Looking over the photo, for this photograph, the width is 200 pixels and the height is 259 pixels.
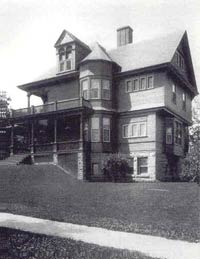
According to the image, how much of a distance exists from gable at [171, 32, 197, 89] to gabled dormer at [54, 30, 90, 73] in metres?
6.76

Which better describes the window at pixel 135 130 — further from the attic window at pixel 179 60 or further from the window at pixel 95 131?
the attic window at pixel 179 60

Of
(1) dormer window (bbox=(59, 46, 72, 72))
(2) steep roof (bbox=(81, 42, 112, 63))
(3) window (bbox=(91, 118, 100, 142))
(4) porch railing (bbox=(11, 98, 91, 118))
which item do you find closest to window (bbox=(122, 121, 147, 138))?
(3) window (bbox=(91, 118, 100, 142))

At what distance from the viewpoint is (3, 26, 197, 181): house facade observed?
2419 cm

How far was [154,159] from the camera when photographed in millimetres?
23953

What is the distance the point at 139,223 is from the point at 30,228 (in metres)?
2.93

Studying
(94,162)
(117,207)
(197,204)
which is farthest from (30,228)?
(94,162)

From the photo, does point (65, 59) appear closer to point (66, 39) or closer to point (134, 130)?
point (66, 39)

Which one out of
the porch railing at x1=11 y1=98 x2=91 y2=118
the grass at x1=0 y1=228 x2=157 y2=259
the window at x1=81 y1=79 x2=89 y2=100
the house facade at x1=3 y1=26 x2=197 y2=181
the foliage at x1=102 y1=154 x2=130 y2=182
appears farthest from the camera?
the window at x1=81 y1=79 x2=89 y2=100

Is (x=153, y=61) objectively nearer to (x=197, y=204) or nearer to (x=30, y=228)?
(x=197, y=204)

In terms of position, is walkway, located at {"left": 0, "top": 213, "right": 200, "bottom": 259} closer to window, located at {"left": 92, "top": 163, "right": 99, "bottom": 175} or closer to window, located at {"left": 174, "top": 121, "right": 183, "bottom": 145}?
window, located at {"left": 92, "top": 163, "right": 99, "bottom": 175}

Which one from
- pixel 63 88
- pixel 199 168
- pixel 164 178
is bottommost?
pixel 164 178

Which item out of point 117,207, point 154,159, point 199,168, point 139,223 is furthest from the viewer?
point 154,159

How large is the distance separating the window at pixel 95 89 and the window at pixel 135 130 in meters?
2.91

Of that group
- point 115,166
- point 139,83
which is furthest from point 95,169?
point 139,83
